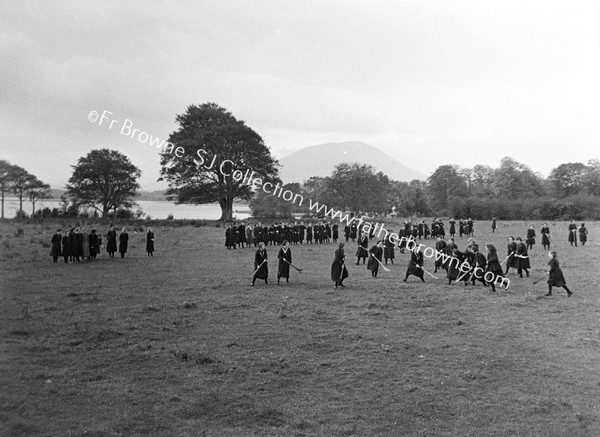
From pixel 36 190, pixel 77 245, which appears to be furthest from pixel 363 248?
pixel 36 190

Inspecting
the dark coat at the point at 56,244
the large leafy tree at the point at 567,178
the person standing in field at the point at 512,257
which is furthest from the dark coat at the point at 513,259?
the large leafy tree at the point at 567,178

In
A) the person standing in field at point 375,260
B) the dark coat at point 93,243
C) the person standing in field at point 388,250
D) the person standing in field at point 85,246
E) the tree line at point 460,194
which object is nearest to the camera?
the person standing in field at point 375,260

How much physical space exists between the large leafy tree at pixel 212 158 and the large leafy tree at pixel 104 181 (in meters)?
5.20

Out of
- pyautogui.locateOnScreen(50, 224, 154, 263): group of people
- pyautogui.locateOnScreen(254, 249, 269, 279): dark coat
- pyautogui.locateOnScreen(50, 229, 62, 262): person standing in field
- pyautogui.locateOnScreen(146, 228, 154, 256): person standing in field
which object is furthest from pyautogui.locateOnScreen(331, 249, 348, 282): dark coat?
pyautogui.locateOnScreen(50, 229, 62, 262): person standing in field

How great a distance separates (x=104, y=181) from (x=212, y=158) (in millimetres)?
12992

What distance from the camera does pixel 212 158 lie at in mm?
49125

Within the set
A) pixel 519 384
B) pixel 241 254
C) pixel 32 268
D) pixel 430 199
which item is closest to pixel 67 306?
pixel 32 268

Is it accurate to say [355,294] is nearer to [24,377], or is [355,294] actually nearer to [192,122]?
[24,377]

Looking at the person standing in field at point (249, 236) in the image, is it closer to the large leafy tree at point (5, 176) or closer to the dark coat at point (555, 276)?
the large leafy tree at point (5, 176)

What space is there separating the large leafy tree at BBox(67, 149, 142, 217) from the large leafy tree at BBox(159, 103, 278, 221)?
5195mm

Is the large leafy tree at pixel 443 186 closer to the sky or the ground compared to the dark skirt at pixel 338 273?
closer to the sky

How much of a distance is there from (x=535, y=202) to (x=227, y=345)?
6743 cm

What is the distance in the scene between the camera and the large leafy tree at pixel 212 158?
161 ft

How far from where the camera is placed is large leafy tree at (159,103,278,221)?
1938 inches
